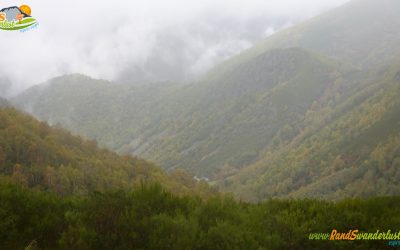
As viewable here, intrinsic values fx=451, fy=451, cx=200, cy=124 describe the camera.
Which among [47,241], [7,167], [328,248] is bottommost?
[7,167]

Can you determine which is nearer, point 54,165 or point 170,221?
point 170,221

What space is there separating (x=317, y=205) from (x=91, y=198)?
29.7 feet

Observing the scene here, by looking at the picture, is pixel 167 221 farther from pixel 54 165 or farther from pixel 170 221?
pixel 54 165

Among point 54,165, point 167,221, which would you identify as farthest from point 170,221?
point 54,165

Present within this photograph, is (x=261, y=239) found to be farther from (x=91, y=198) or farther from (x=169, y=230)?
(x=91, y=198)

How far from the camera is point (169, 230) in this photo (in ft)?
51.5

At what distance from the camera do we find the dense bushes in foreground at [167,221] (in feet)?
49.6

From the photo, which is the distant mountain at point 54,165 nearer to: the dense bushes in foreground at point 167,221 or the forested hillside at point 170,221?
the forested hillside at point 170,221

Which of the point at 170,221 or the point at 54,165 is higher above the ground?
the point at 170,221

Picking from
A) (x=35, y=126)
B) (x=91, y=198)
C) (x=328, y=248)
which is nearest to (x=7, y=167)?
(x=35, y=126)

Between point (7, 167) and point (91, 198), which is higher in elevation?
point (91, 198)

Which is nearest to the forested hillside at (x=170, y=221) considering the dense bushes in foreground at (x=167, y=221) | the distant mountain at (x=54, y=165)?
the dense bushes in foreground at (x=167, y=221)

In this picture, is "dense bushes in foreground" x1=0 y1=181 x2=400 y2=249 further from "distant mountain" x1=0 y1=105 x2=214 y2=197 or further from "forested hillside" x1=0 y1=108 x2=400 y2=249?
"distant mountain" x1=0 y1=105 x2=214 y2=197

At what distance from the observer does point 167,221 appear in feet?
52.3
